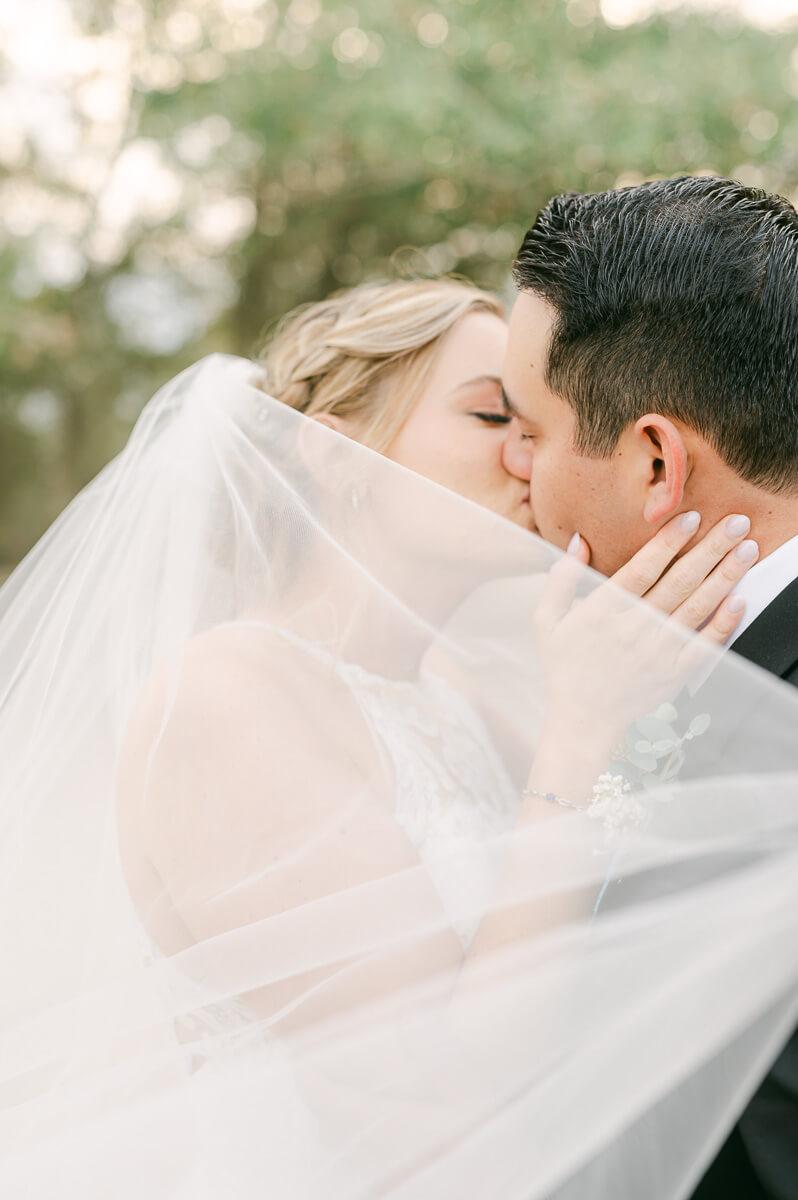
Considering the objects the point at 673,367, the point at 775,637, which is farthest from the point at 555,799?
the point at 673,367

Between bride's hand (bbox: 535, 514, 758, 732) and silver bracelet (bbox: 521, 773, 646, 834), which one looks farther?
bride's hand (bbox: 535, 514, 758, 732)

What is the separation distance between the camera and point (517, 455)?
221 centimetres

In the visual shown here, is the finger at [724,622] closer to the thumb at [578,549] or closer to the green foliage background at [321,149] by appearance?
the thumb at [578,549]

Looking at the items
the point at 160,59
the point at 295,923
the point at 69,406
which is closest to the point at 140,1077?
the point at 295,923

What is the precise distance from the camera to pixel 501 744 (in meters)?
2.70

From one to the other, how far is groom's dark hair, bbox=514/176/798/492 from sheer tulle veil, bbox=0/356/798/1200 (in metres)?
0.39

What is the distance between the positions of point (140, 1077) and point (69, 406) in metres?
11.0

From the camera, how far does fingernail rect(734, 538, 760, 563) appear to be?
1.70 meters

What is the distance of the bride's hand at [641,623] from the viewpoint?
161 cm

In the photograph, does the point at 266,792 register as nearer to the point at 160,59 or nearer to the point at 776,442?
the point at 776,442

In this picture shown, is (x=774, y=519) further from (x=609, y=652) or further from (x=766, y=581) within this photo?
(x=609, y=652)

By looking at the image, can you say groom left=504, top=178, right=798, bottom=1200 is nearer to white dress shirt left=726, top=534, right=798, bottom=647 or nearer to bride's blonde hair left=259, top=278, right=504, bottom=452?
white dress shirt left=726, top=534, right=798, bottom=647

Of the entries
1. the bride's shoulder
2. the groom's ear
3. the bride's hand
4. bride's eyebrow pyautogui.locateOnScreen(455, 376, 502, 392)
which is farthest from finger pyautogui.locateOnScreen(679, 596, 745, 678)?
bride's eyebrow pyautogui.locateOnScreen(455, 376, 502, 392)

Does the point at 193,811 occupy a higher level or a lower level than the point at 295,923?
higher
